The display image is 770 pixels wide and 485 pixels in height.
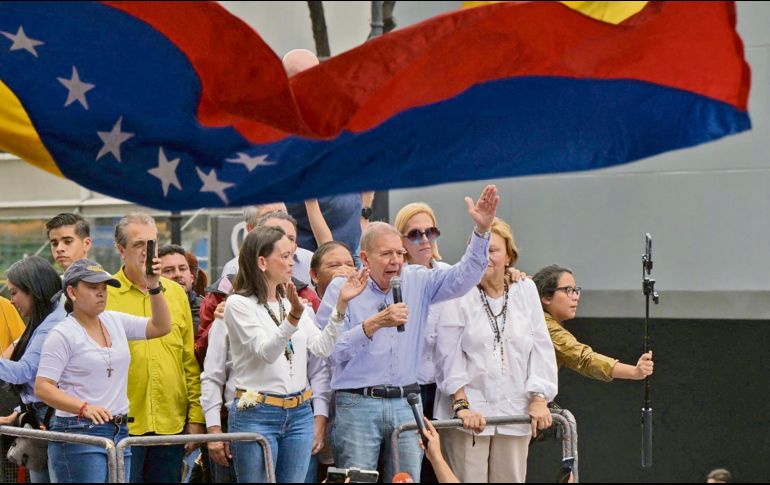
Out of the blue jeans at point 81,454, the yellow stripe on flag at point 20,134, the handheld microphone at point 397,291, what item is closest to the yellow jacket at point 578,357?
the handheld microphone at point 397,291

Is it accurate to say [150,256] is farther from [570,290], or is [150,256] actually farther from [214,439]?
[570,290]

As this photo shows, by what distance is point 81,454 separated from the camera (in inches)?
320

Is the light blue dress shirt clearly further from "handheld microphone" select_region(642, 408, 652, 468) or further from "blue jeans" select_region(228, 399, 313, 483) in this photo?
"handheld microphone" select_region(642, 408, 652, 468)

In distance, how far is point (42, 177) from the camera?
2139cm

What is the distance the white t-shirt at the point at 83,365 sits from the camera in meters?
8.25

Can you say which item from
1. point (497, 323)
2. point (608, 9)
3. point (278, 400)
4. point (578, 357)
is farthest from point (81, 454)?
point (608, 9)

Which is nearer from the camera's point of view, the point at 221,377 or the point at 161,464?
the point at 221,377

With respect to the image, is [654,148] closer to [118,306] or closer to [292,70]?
[292,70]

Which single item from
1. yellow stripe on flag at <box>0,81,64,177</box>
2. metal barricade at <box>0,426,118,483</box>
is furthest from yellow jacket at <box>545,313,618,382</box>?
yellow stripe on flag at <box>0,81,64,177</box>

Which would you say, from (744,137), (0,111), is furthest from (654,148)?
(744,137)

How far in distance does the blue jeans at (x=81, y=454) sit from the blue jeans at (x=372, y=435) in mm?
1275

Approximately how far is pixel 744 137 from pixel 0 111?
30.6 feet

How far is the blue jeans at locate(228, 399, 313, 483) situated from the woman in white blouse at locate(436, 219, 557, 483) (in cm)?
96

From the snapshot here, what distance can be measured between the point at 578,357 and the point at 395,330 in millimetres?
1592
